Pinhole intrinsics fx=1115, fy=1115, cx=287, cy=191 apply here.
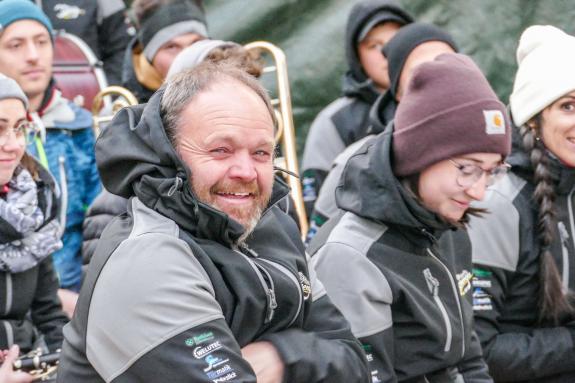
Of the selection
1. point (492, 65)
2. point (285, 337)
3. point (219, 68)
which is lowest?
point (492, 65)

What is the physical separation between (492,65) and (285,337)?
4018 millimetres

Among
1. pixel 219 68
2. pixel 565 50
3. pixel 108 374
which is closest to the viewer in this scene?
pixel 108 374

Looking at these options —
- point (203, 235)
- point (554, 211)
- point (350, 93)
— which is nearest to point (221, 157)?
point (203, 235)

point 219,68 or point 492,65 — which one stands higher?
point 219,68

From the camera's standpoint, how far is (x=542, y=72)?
172 inches

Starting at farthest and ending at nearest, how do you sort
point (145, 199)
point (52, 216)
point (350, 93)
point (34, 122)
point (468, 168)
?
point (350, 93)
point (34, 122)
point (52, 216)
point (468, 168)
point (145, 199)

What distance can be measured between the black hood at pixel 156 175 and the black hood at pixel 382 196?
822mm

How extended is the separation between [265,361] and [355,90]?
3.13 m

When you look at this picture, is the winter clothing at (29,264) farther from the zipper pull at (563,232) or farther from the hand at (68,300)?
the zipper pull at (563,232)

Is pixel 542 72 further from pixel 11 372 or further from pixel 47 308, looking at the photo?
pixel 11 372

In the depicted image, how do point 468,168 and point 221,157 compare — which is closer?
point 221,157

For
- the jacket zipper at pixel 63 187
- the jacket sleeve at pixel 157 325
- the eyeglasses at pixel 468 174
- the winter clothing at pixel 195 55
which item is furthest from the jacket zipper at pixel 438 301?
the jacket zipper at pixel 63 187

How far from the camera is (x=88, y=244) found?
169 inches

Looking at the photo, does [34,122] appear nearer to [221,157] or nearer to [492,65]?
[221,157]
